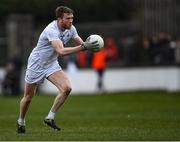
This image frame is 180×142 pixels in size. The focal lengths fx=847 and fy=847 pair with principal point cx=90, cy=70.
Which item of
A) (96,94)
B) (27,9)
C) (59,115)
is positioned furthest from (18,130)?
(27,9)

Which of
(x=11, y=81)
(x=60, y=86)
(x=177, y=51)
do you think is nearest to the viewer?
(x=60, y=86)

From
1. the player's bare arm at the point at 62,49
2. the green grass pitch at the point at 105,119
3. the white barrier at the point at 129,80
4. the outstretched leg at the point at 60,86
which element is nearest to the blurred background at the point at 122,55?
the white barrier at the point at 129,80

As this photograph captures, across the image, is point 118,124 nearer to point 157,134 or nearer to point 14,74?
point 157,134

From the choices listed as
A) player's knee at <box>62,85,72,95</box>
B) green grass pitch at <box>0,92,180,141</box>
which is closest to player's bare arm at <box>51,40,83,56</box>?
player's knee at <box>62,85,72,95</box>

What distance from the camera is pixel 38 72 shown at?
1599 centimetres

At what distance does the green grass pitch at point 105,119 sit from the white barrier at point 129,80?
157 cm

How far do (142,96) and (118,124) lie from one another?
1412 centimetres

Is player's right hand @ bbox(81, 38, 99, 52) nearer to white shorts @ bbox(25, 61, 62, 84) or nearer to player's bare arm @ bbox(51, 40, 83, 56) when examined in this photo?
player's bare arm @ bbox(51, 40, 83, 56)

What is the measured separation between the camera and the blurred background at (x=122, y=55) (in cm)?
3506

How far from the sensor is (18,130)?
1597 cm

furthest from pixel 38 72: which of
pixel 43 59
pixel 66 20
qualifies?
pixel 66 20

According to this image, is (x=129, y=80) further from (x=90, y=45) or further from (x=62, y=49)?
(x=90, y=45)

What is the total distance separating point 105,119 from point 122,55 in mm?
16618

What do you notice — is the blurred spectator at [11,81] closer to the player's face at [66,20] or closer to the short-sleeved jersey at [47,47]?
the short-sleeved jersey at [47,47]
